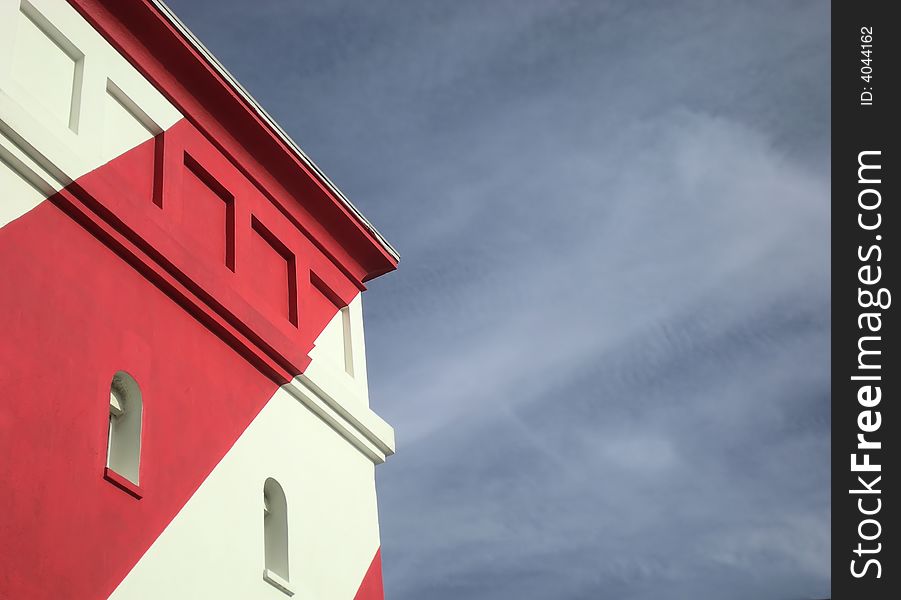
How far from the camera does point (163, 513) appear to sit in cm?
1106

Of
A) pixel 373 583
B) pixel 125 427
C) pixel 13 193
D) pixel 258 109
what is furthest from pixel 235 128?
pixel 373 583

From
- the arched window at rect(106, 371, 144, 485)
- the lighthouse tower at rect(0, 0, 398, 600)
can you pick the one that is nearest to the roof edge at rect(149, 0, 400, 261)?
Answer: the lighthouse tower at rect(0, 0, 398, 600)

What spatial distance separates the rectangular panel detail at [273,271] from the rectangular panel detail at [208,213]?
417 mm

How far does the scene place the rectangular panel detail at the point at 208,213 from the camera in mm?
13281

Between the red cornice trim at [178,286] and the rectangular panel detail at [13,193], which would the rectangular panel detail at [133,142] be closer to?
the red cornice trim at [178,286]

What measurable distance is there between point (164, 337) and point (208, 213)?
2151mm

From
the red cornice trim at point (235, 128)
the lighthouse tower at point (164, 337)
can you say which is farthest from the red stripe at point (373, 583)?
the red cornice trim at point (235, 128)

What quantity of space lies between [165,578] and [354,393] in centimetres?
465

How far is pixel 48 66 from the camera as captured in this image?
11891 mm

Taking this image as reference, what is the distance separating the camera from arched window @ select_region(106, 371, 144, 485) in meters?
11.0

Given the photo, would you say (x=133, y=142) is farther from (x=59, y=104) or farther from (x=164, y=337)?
(x=164, y=337)

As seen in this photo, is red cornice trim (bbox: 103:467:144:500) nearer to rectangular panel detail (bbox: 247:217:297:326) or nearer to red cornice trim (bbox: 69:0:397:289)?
rectangular panel detail (bbox: 247:217:297:326)

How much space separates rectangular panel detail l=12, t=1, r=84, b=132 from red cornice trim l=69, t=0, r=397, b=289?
0.53m

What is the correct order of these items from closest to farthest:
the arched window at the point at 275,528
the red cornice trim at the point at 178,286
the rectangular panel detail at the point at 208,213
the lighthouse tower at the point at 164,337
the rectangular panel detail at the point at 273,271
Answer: the lighthouse tower at the point at 164,337 < the red cornice trim at the point at 178,286 < the arched window at the point at 275,528 < the rectangular panel detail at the point at 208,213 < the rectangular panel detail at the point at 273,271
